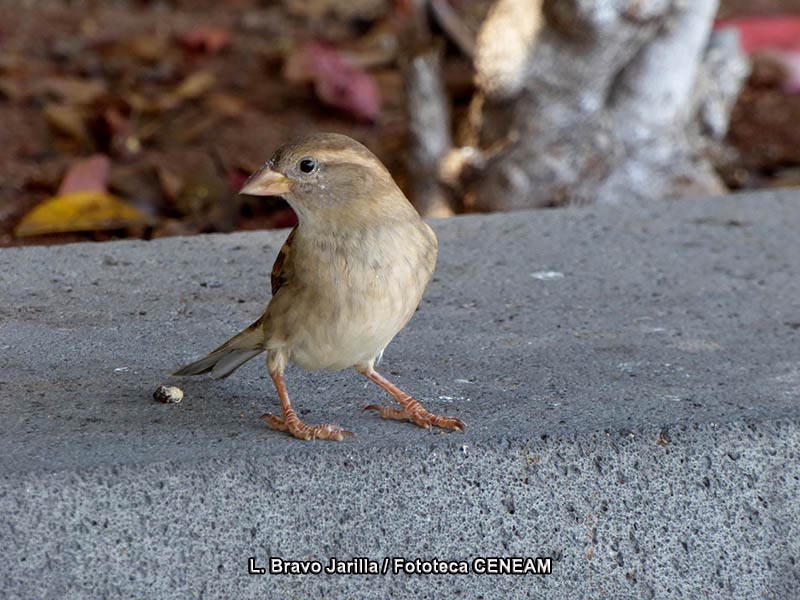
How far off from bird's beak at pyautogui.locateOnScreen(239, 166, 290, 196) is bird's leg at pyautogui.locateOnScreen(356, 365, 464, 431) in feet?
1.82

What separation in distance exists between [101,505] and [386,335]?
733 millimetres

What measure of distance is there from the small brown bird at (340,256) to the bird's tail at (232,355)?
0.42 ft

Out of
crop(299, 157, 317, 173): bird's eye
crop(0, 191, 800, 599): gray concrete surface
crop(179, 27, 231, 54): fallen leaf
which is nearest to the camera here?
crop(0, 191, 800, 599): gray concrete surface

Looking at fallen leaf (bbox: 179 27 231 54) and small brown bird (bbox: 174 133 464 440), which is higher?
small brown bird (bbox: 174 133 464 440)

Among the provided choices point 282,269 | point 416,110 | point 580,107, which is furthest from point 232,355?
point 580,107

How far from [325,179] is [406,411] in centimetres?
61

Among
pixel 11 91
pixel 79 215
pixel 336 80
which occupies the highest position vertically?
pixel 336 80

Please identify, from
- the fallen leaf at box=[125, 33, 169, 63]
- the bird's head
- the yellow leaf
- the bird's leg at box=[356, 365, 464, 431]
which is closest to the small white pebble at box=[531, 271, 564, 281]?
the bird's leg at box=[356, 365, 464, 431]

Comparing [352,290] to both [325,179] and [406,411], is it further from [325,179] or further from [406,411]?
[406,411]

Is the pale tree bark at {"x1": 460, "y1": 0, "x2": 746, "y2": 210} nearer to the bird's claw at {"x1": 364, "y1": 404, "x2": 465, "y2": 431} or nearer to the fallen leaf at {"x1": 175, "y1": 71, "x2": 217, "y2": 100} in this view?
the fallen leaf at {"x1": 175, "y1": 71, "x2": 217, "y2": 100}

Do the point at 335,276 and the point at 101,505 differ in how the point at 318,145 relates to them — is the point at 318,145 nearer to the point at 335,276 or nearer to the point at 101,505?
the point at 335,276

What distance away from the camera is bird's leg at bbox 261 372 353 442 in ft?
9.52

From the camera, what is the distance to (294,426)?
292cm

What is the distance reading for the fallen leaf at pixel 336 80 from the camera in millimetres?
6160
